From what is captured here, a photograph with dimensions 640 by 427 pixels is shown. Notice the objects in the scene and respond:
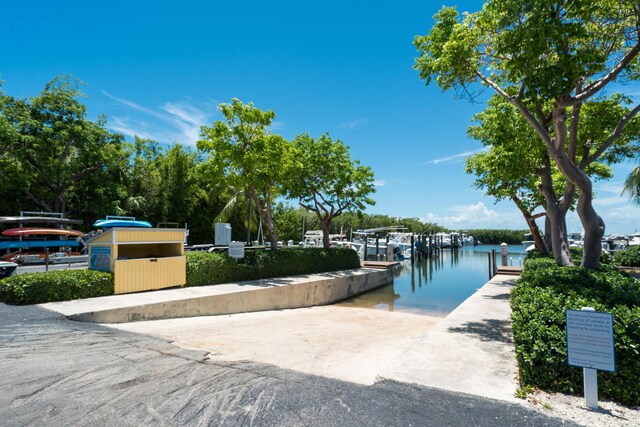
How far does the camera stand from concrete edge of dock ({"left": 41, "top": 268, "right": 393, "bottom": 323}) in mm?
9258

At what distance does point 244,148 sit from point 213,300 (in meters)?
8.20

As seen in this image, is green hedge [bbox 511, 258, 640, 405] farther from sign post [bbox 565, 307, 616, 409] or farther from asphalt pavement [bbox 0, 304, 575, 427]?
asphalt pavement [bbox 0, 304, 575, 427]

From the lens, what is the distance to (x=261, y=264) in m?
17.2

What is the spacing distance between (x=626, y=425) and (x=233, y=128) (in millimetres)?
16819

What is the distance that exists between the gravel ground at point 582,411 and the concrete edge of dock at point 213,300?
9.08 m

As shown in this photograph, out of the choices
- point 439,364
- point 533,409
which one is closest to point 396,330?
point 439,364

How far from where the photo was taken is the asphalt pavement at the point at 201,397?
3836 millimetres

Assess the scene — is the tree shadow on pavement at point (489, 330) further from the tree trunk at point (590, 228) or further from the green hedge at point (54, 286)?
the green hedge at point (54, 286)

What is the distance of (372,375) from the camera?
5785mm

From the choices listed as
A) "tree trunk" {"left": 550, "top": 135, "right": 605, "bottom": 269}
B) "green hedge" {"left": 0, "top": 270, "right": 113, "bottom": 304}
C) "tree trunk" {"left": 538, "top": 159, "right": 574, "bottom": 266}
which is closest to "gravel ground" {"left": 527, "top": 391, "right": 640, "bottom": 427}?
"tree trunk" {"left": 550, "top": 135, "right": 605, "bottom": 269}

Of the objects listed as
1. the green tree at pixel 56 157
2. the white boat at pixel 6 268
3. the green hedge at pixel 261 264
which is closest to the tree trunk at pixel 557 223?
the green hedge at pixel 261 264

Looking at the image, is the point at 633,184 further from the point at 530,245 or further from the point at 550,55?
the point at 530,245

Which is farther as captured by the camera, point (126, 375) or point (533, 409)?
point (126, 375)

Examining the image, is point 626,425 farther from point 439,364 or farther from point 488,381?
point 439,364
